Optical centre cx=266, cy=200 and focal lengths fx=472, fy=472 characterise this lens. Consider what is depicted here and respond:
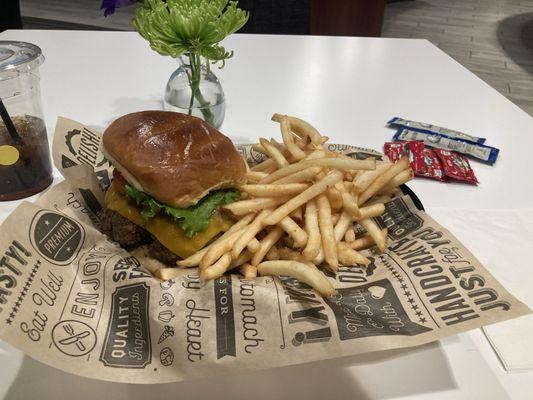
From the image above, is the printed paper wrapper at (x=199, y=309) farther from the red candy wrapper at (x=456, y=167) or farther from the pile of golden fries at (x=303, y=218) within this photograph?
the red candy wrapper at (x=456, y=167)

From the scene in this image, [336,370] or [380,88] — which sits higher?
[380,88]

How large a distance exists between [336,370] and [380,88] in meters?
1.71

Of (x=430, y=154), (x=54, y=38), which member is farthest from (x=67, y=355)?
(x=54, y=38)

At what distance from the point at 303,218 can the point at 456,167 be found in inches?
29.0

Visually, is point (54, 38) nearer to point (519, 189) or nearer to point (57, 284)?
point (57, 284)

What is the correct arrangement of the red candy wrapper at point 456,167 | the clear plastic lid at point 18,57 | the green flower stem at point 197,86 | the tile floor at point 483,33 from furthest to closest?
the tile floor at point 483,33, the red candy wrapper at point 456,167, the green flower stem at point 197,86, the clear plastic lid at point 18,57

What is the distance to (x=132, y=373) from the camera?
902mm

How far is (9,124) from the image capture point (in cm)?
142

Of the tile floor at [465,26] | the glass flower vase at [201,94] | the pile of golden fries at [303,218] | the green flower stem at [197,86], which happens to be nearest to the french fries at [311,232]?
the pile of golden fries at [303,218]

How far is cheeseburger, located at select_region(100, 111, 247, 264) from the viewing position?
46.9 inches

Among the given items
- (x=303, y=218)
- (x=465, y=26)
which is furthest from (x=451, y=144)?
(x=465, y=26)

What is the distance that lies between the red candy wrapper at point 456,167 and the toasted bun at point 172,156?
2.61 feet

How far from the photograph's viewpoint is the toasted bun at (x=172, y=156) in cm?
118

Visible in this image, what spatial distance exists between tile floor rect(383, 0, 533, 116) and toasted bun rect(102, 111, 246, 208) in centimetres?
497
